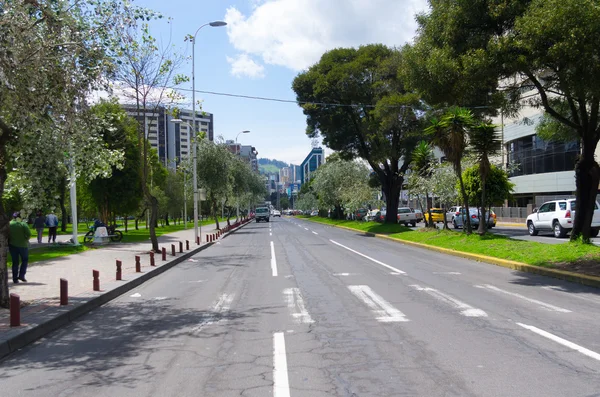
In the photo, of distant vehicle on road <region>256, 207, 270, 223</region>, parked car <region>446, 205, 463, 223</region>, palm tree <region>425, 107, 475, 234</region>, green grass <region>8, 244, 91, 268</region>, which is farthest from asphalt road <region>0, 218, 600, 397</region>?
distant vehicle on road <region>256, 207, 270, 223</region>

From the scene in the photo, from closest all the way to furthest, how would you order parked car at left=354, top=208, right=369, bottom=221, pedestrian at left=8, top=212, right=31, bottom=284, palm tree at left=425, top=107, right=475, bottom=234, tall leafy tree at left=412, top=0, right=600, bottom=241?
tall leafy tree at left=412, top=0, right=600, bottom=241 < pedestrian at left=8, top=212, right=31, bottom=284 < palm tree at left=425, top=107, right=475, bottom=234 < parked car at left=354, top=208, right=369, bottom=221

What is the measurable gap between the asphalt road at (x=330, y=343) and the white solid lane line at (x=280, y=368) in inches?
0.8

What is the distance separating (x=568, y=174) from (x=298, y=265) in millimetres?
36851

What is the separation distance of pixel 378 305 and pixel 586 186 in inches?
352

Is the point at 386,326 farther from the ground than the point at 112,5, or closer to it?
closer to it

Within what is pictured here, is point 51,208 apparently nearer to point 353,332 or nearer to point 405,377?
point 353,332

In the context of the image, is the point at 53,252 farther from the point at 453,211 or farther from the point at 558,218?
the point at 453,211

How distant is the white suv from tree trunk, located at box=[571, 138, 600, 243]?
835 centimetres

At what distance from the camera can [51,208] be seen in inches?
410

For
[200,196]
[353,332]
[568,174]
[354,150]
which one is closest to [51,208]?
[353,332]

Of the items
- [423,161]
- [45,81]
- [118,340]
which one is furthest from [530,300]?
[423,161]

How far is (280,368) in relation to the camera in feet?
18.8

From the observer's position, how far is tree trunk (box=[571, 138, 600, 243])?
47.7 ft

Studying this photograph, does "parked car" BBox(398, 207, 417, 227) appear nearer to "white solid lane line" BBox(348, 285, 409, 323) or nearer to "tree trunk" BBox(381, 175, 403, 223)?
"tree trunk" BBox(381, 175, 403, 223)
